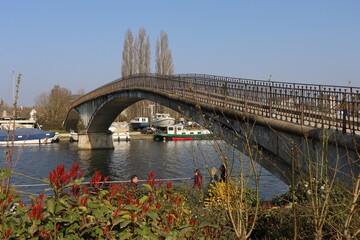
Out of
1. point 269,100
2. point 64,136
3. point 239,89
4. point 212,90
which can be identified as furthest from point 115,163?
point 64,136

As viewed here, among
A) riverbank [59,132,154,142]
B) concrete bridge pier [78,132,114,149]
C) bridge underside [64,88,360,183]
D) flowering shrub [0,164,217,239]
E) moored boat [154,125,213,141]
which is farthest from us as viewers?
riverbank [59,132,154,142]

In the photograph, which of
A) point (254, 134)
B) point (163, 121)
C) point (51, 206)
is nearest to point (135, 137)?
point (163, 121)

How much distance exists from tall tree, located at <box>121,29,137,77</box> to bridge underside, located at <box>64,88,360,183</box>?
12.1m

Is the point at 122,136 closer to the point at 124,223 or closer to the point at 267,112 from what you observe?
the point at 267,112

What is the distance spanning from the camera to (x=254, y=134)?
1441 centimetres

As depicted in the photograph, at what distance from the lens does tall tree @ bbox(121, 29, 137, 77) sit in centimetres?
7044

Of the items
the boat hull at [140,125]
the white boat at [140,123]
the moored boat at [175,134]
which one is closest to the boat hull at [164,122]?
the moored boat at [175,134]

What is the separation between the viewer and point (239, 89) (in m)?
16.6

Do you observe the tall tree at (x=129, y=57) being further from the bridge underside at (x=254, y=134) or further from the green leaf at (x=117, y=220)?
the green leaf at (x=117, y=220)

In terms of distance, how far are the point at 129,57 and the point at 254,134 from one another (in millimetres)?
58702

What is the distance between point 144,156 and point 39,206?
38.9 m

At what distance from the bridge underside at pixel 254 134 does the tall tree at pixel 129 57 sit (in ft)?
39.8

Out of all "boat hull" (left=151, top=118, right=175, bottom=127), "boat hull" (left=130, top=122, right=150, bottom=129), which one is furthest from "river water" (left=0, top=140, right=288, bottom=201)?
"boat hull" (left=130, top=122, right=150, bottom=129)

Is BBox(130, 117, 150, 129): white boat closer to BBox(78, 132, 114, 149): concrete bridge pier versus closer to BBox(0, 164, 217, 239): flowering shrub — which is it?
BBox(78, 132, 114, 149): concrete bridge pier
